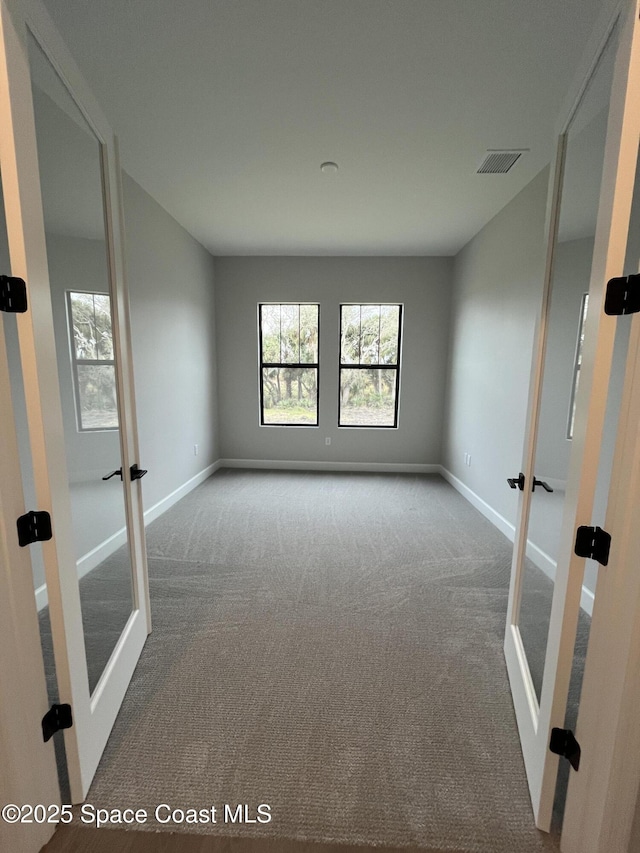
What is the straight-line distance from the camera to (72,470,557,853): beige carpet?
117 centimetres

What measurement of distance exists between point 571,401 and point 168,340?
11.3ft

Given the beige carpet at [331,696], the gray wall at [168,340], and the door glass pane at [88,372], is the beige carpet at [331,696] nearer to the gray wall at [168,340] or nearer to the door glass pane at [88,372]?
the door glass pane at [88,372]

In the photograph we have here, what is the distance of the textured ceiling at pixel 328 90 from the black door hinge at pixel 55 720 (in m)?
2.62

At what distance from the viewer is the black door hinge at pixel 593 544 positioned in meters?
0.92

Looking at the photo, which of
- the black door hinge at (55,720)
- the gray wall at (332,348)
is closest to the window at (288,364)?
the gray wall at (332,348)

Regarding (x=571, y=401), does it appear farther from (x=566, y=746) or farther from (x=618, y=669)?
(x=566, y=746)

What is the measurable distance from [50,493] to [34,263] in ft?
2.03

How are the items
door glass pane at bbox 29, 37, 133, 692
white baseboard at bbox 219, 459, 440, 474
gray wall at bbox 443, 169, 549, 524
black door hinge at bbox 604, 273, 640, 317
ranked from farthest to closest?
white baseboard at bbox 219, 459, 440, 474
gray wall at bbox 443, 169, 549, 524
door glass pane at bbox 29, 37, 133, 692
black door hinge at bbox 604, 273, 640, 317

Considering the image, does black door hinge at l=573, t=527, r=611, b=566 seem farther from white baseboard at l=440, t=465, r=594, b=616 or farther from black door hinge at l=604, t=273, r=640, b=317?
black door hinge at l=604, t=273, r=640, b=317

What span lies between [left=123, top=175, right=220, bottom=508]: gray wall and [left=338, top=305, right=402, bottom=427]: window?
1875mm

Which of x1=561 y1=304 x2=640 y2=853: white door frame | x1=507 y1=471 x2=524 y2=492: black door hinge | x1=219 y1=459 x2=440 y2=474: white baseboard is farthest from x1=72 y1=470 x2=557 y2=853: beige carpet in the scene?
x1=219 y1=459 x2=440 y2=474: white baseboard

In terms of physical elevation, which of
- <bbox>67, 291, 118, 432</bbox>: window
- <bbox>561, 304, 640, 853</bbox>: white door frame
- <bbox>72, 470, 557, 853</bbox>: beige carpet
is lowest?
<bbox>72, 470, 557, 853</bbox>: beige carpet

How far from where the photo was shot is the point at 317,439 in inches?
205

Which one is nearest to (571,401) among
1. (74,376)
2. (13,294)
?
(13,294)
